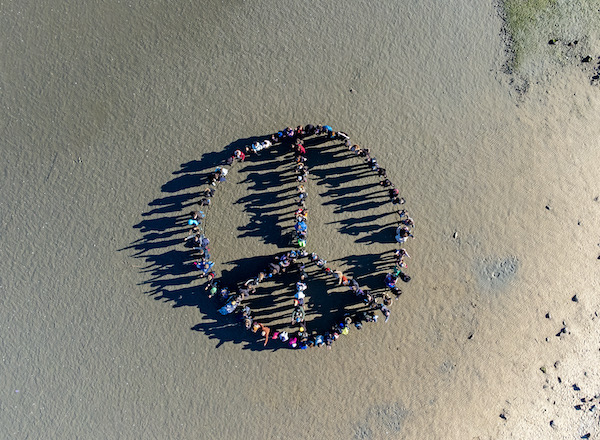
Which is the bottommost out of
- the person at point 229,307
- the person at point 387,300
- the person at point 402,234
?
the person at point 387,300

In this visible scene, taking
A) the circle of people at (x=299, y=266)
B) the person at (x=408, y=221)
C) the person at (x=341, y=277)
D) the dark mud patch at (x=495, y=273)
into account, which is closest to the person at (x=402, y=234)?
the circle of people at (x=299, y=266)

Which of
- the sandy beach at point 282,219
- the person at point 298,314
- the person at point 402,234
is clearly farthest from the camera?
the sandy beach at point 282,219

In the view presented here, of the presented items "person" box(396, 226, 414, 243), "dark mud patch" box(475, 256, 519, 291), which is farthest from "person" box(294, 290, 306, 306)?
"dark mud patch" box(475, 256, 519, 291)

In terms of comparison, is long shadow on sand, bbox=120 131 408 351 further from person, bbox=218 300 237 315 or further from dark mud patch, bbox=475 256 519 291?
dark mud patch, bbox=475 256 519 291

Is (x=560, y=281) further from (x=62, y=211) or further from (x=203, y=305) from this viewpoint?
(x=62, y=211)

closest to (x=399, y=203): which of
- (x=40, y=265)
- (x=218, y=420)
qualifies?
(x=218, y=420)

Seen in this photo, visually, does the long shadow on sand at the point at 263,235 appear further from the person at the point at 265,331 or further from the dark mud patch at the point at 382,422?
the dark mud patch at the point at 382,422
